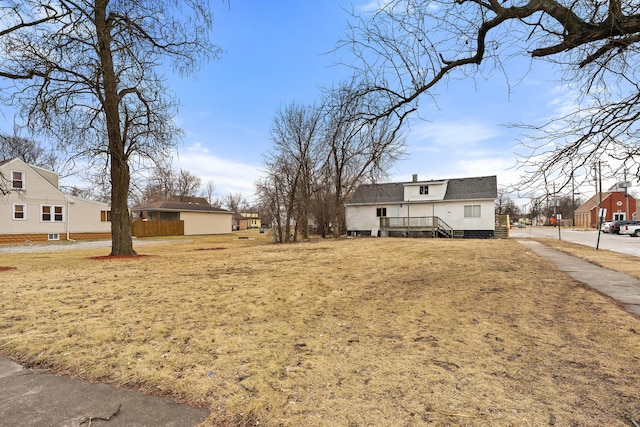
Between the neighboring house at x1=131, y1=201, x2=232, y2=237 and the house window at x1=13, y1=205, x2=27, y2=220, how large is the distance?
35.1 feet

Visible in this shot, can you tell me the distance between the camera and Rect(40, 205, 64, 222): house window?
2524 centimetres

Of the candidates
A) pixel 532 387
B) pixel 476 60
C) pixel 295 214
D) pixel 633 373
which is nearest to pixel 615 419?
pixel 532 387

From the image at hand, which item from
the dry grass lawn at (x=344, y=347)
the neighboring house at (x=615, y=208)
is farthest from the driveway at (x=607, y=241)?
the neighboring house at (x=615, y=208)

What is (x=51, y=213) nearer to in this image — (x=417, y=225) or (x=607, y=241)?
(x=417, y=225)

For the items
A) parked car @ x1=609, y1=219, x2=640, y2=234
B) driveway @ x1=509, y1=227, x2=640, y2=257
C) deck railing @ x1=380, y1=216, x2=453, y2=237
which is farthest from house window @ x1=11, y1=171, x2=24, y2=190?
parked car @ x1=609, y1=219, x2=640, y2=234

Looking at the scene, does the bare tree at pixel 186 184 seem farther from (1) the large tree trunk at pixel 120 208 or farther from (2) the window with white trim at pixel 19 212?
(1) the large tree trunk at pixel 120 208

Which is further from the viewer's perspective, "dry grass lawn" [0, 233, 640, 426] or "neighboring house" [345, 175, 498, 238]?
"neighboring house" [345, 175, 498, 238]

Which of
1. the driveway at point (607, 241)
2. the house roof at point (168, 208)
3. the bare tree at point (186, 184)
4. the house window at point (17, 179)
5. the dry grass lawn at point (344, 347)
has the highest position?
the bare tree at point (186, 184)

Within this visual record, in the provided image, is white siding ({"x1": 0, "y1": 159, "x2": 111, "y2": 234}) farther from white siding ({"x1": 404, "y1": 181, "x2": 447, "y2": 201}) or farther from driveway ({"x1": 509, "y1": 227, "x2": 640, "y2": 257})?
driveway ({"x1": 509, "y1": 227, "x2": 640, "y2": 257})

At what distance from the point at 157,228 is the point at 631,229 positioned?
46.3 meters

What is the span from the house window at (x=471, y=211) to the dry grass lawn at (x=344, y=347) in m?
21.6

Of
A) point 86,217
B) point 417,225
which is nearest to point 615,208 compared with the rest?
point 417,225

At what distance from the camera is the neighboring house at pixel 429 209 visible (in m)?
26.8

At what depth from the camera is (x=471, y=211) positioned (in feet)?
88.8
